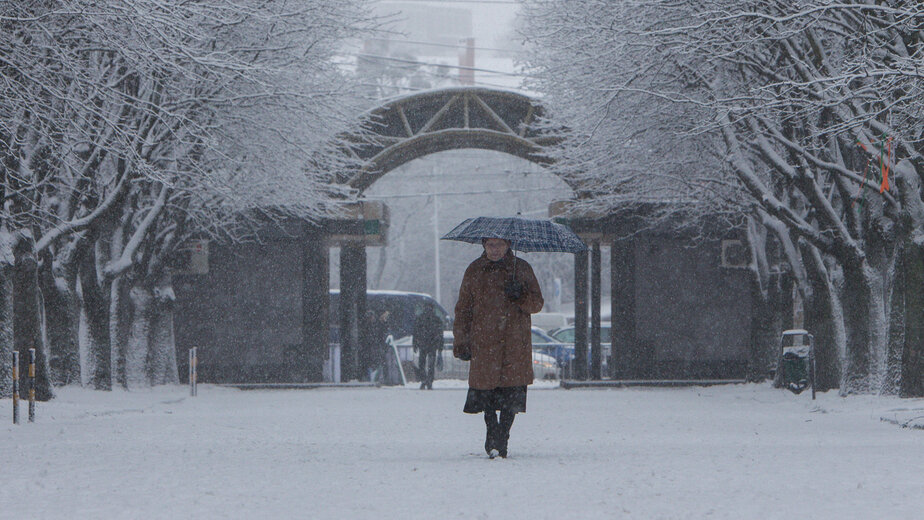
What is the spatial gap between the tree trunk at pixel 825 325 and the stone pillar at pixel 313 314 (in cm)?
1217

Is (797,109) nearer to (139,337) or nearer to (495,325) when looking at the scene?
(495,325)

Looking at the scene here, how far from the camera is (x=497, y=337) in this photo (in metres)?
10.2

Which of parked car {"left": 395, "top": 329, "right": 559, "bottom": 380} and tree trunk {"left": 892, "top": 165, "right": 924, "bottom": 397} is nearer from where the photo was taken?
tree trunk {"left": 892, "top": 165, "right": 924, "bottom": 397}

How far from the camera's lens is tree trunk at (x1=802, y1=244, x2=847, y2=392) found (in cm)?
2150

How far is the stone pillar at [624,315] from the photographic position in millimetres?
29828

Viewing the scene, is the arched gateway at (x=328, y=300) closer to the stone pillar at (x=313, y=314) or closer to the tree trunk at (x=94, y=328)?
the stone pillar at (x=313, y=314)

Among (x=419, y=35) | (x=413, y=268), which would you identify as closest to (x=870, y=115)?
(x=413, y=268)

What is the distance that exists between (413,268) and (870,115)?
72474mm

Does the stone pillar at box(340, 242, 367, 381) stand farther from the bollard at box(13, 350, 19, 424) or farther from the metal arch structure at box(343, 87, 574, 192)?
the bollard at box(13, 350, 19, 424)

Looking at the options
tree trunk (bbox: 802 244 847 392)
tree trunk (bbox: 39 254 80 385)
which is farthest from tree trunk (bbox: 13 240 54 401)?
tree trunk (bbox: 802 244 847 392)

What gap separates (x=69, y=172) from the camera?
20.2m

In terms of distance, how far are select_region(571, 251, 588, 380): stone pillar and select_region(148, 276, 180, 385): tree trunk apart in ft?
31.8

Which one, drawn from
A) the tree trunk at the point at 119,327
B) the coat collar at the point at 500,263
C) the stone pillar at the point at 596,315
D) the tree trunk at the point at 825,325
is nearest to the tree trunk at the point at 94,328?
the tree trunk at the point at 119,327

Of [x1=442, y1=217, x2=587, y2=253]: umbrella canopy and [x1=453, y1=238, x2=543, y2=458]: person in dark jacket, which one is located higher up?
[x1=442, y1=217, x2=587, y2=253]: umbrella canopy
